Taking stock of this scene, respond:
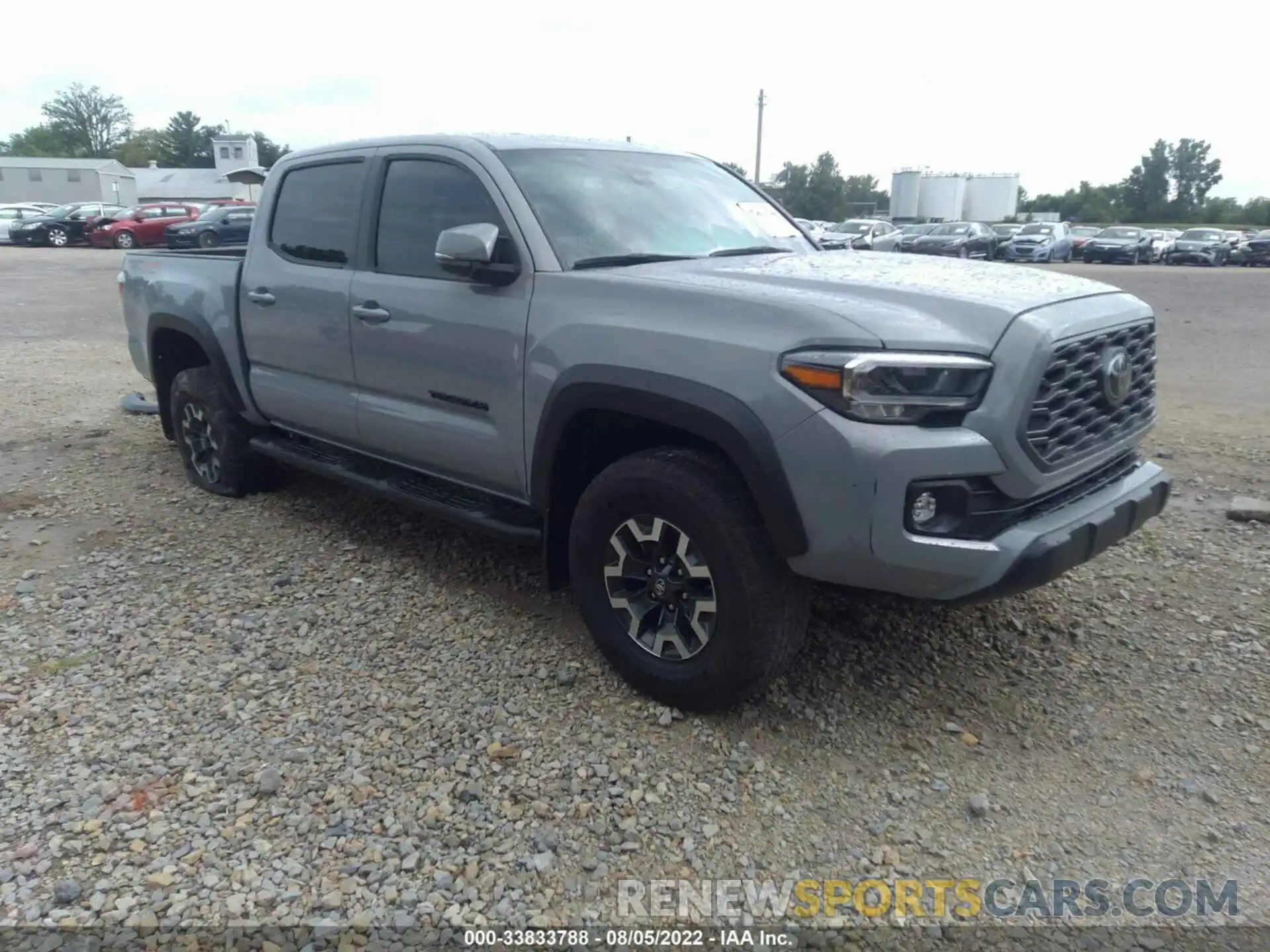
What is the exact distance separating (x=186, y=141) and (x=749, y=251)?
113013 mm

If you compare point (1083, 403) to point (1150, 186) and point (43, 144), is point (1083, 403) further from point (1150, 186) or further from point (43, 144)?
point (43, 144)

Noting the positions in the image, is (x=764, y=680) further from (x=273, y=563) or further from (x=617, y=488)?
(x=273, y=563)

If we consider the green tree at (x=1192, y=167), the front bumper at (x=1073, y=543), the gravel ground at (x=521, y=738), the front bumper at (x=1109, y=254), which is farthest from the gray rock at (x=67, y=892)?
the green tree at (x=1192, y=167)

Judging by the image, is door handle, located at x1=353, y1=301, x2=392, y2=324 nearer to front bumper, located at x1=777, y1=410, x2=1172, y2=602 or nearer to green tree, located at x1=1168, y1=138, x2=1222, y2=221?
front bumper, located at x1=777, y1=410, x2=1172, y2=602

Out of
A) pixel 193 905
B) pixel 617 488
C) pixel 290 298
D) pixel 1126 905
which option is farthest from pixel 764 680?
pixel 290 298

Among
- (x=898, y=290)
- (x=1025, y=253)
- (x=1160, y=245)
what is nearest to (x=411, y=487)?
(x=898, y=290)

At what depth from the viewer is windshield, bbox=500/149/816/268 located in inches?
147

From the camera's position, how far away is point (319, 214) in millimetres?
4664

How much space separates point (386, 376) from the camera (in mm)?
4199

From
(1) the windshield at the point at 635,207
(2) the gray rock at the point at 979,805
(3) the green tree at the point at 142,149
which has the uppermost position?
(3) the green tree at the point at 142,149

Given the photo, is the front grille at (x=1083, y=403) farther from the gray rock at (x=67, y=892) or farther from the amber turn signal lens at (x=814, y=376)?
the gray rock at (x=67, y=892)

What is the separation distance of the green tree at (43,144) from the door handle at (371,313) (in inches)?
4337

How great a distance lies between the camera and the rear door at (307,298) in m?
4.45

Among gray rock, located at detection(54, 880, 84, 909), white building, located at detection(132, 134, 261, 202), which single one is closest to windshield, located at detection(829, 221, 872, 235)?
gray rock, located at detection(54, 880, 84, 909)
